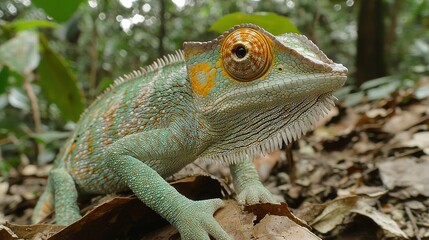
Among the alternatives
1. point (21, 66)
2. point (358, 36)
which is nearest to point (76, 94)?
point (21, 66)

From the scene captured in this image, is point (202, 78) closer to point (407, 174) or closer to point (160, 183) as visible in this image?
point (160, 183)

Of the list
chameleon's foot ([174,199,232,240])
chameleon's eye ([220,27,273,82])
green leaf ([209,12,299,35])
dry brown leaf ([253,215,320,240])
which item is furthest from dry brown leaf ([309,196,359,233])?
green leaf ([209,12,299,35])

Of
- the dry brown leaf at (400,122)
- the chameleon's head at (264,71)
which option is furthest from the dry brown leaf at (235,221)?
the dry brown leaf at (400,122)

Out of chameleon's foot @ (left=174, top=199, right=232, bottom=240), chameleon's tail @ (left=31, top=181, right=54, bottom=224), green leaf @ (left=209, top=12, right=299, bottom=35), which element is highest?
green leaf @ (left=209, top=12, right=299, bottom=35)

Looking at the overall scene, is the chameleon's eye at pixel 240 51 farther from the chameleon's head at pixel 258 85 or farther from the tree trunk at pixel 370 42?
the tree trunk at pixel 370 42

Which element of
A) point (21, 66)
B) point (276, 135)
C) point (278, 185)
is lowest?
point (278, 185)

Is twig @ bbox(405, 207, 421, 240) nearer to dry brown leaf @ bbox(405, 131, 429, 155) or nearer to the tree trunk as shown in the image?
dry brown leaf @ bbox(405, 131, 429, 155)

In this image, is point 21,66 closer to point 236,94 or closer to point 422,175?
point 236,94
